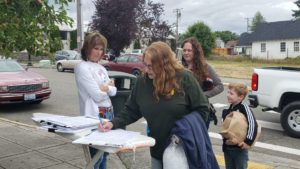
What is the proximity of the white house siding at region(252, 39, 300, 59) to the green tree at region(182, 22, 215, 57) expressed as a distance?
7.56 meters

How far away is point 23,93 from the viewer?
11164mm

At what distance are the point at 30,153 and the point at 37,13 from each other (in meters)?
2.58

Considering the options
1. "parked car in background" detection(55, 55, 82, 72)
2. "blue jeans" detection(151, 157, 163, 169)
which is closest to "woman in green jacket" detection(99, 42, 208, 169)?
"blue jeans" detection(151, 157, 163, 169)

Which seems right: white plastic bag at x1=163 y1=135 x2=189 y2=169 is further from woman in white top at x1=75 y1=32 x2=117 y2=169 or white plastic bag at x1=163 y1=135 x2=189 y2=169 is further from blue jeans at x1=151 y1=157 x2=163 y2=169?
woman in white top at x1=75 y1=32 x2=117 y2=169

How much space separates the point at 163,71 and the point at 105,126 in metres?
0.66

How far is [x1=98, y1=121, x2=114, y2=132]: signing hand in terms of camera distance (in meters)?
3.34

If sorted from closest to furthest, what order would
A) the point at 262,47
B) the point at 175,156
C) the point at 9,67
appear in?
the point at 175,156, the point at 9,67, the point at 262,47

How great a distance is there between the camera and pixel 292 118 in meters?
8.27

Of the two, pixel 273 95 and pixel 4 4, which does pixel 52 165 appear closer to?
pixel 4 4

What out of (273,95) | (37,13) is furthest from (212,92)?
(273,95)

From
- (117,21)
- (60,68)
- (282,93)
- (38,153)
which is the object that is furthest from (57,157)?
(117,21)

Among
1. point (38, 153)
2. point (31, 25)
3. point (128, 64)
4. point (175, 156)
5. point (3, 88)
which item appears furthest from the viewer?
point (128, 64)

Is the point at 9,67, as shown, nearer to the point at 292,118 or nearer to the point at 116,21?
the point at 292,118

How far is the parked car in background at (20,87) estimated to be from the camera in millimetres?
10938
